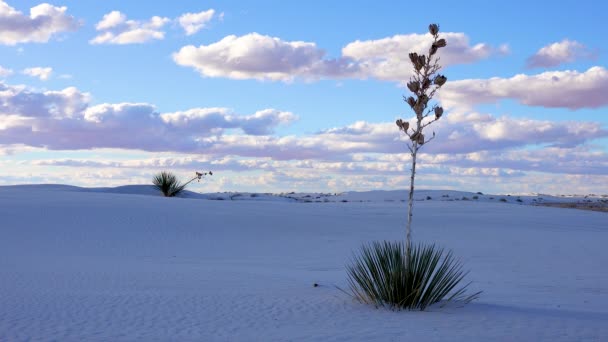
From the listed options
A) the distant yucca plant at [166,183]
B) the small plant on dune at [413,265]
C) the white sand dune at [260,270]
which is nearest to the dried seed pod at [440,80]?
the small plant on dune at [413,265]

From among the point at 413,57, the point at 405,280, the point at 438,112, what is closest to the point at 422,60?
the point at 413,57

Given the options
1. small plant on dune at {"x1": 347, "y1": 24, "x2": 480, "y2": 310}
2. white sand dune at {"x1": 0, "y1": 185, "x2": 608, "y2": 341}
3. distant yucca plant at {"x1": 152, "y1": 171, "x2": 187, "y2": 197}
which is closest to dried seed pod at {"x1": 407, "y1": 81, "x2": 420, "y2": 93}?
small plant on dune at {"x1": 347, "y1": 24, "x2": 480, "y2": 310}

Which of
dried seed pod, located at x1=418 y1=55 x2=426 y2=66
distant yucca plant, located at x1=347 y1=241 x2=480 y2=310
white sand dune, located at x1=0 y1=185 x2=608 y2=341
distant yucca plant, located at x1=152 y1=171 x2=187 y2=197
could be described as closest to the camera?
white sand dune, located at x1=0 y1=185 x2=608 y2=341

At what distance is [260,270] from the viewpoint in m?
12.4

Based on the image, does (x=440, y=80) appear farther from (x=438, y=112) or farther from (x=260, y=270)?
(x=260, y=270)

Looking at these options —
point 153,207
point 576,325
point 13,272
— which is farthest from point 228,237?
point 576,325

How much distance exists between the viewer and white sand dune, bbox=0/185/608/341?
7.02 meters

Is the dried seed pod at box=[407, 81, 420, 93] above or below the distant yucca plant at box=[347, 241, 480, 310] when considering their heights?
above

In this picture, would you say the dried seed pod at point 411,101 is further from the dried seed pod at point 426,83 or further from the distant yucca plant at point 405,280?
the distant yucca plant at point 405,280

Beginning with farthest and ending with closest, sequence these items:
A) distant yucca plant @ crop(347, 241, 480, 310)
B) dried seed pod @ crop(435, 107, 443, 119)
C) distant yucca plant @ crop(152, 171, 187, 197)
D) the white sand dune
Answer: distant yucca plant @ crop(152, 171, 187, 197) < distant yucca plant @ crop(347, 241, 480, 310) < dried seed pod @ crop(435, 107, 443, 119) < the white sand dune

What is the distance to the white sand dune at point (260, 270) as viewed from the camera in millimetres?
7023

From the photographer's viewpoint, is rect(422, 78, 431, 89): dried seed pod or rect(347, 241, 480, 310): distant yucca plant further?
rect(347, 241, 480, 310): distant yucca plant

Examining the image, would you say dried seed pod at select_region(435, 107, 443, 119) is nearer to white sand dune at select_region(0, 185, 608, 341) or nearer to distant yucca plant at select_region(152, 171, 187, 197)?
white sand dune at select_region(0, 185, 608, 341)

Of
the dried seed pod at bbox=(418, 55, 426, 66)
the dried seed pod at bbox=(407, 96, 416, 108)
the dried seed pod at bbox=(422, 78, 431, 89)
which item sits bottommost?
the dried seed pod at bbox=(407, 96, 416, 108)
